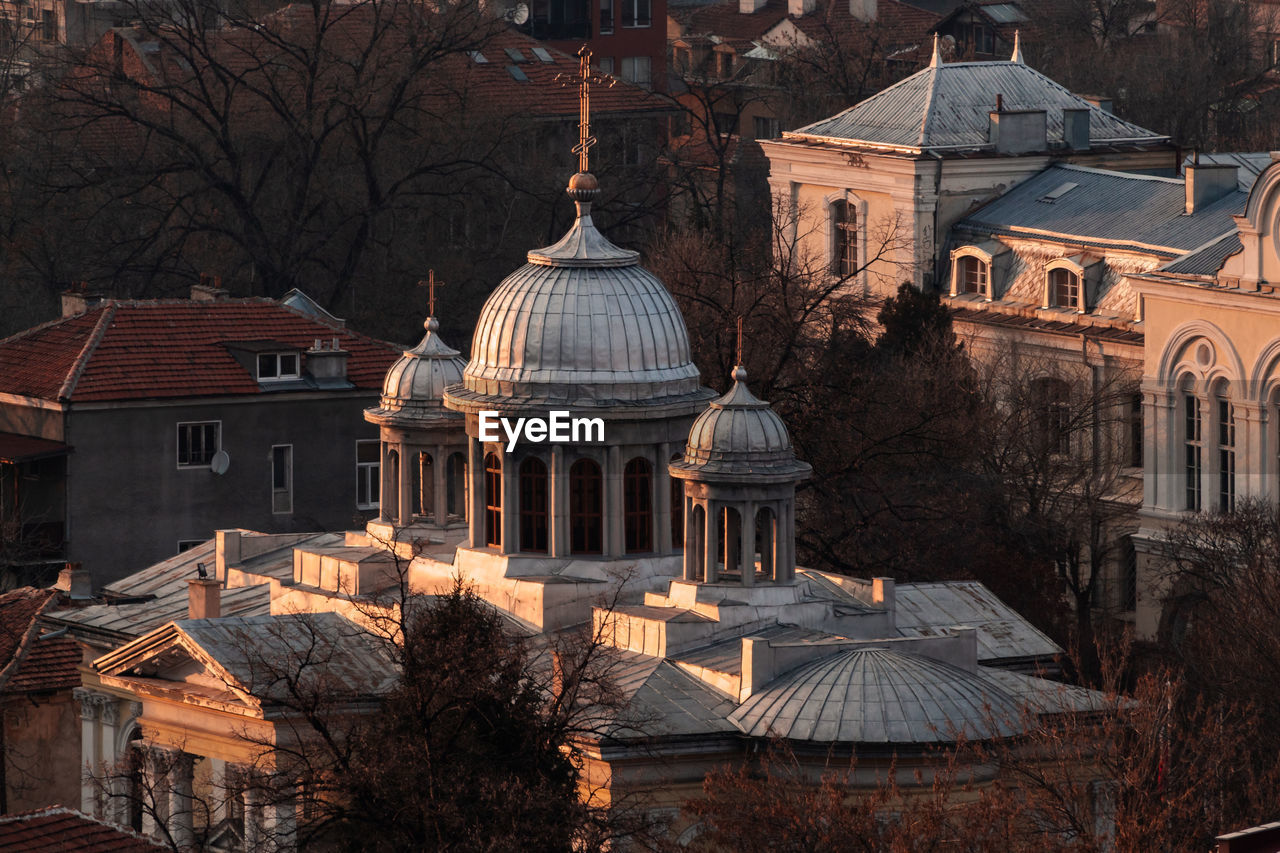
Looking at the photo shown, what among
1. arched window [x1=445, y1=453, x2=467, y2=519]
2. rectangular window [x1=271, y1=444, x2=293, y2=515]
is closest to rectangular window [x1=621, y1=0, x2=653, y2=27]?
rectangular window [x1=271, y1=444, x2=293, y2=515]

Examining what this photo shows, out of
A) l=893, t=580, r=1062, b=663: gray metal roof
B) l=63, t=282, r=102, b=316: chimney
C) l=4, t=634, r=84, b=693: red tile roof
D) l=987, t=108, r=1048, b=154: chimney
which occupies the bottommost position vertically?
l=4, t=634, r=84, b=693: red tile roof

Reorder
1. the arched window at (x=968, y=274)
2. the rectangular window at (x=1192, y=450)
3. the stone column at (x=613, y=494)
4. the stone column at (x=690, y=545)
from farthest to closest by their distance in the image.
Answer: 1. the arched window at (x=968, y=274)
2. the rectangular window at (x=1192, y=450)
3. the stone column at (x=613, y=494)
4. the stone column at (x=690, y=545)

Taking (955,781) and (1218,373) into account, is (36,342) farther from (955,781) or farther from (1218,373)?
(955,781)

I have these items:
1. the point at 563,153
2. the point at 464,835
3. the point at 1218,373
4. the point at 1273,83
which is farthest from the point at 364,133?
the point at 464,835

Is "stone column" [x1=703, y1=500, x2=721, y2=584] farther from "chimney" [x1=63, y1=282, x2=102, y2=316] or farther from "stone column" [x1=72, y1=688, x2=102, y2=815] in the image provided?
"chimney" [x1=63, y1=282, x2=102, y2=316]

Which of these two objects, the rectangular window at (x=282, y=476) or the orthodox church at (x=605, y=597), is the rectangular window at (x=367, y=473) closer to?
the rectangular window at (x=282, y=476)

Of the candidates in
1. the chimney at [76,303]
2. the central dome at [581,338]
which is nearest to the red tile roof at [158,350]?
the chimney at [76,303]
